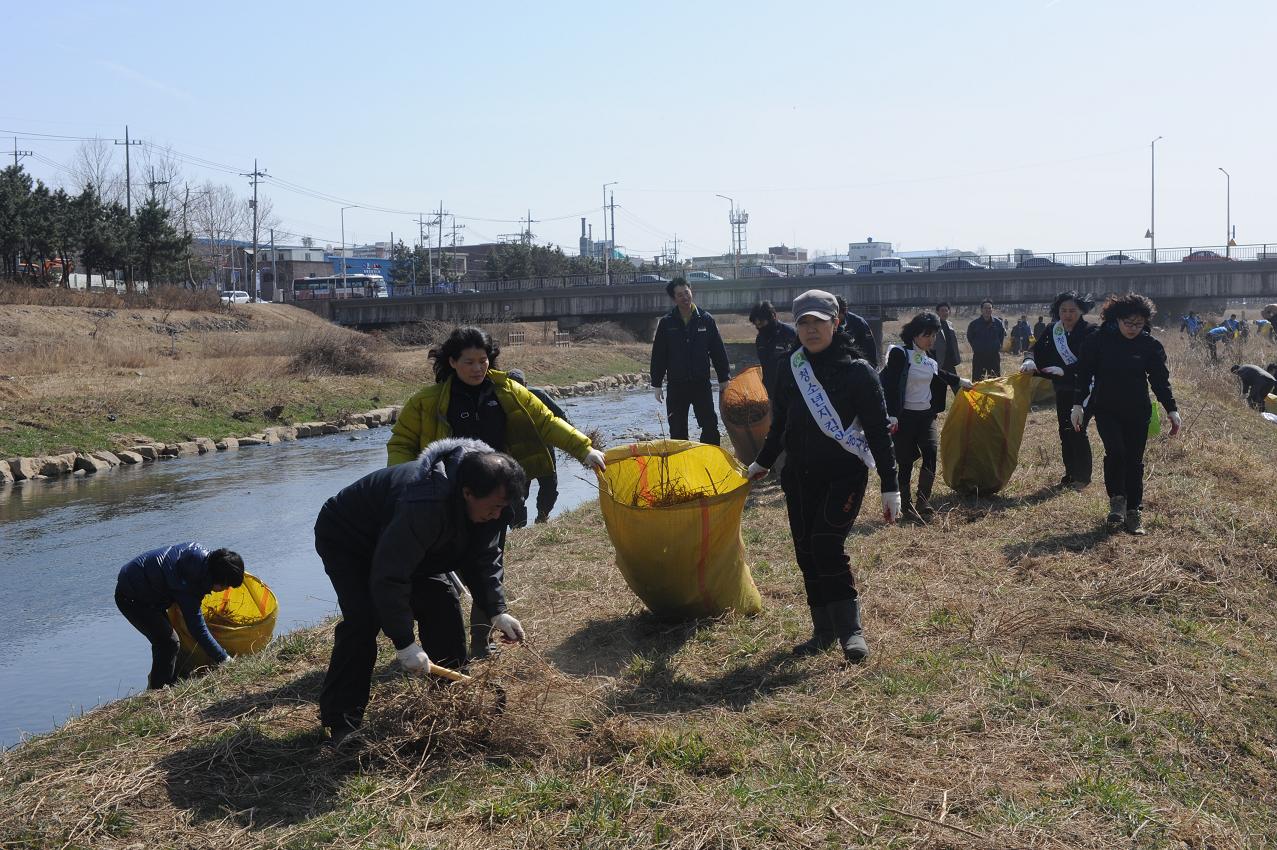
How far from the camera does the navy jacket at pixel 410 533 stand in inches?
155

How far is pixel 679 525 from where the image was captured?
18.1 feet

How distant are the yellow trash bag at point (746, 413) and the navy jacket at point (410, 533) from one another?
6740 millimetres

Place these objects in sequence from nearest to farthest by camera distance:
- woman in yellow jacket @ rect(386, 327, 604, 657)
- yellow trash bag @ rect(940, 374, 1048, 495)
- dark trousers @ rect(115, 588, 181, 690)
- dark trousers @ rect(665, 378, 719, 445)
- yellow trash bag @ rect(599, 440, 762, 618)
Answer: woman in yellow jacket @ rect(386, 327, 604, 657) → yellow trash bag @ rect(599, 440, 762, 618) → dark trousers @ rect(115, 588, 181, 690) → yellow trash bag @ rect(940, 374, 1048, 495) → dark trousers @ rect(665, 378, 719, 445)

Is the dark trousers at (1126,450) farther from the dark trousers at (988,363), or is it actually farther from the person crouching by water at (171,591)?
the dark trousers at (988,363)

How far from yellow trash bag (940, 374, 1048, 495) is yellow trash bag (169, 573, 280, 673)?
17.5 ft

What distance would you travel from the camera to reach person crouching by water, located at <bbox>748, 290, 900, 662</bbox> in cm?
526

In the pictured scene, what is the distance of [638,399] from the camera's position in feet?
103

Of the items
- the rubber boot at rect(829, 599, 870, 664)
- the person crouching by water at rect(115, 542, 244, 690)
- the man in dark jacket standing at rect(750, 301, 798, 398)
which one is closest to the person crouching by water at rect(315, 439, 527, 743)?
the rubber boot at rect(829, 599, 870, 664)

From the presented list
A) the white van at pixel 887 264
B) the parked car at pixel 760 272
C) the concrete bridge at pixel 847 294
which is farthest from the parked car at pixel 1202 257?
the parked car at pixel 760 272

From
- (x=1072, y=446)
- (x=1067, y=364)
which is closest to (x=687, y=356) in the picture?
(x=1067, y=364)

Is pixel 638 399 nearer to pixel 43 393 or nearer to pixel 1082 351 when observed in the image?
pixel 43 393

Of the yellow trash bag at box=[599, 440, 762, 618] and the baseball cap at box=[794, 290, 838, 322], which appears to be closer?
the baseball cap at box=[794, 290, 838, 322]

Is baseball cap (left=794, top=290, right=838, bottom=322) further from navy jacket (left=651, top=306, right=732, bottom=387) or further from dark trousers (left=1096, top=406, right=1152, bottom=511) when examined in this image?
navy jacket (left=651, top=306, right=732, bottom=387)

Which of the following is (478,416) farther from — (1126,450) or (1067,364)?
(1067,364)
